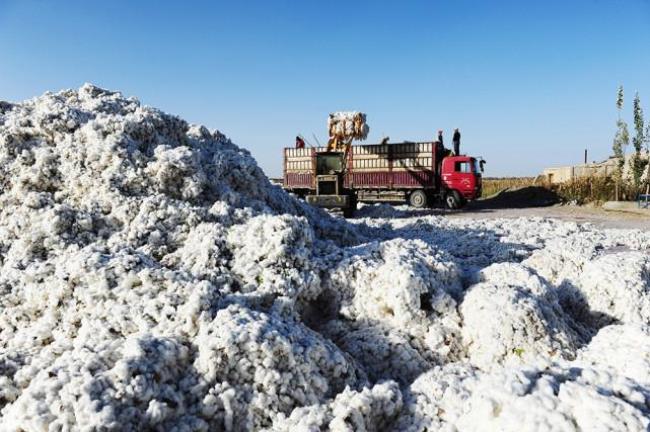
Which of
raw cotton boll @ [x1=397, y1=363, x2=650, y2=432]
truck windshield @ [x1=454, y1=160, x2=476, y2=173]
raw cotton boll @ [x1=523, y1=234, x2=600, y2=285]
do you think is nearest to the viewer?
raw cotton boll @ [x1=397, y1=363, x2=650, y2=432]

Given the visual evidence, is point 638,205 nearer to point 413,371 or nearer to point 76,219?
point 413,371

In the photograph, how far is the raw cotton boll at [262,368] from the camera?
7.94ft

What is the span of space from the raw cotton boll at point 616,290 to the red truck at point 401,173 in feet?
41.8

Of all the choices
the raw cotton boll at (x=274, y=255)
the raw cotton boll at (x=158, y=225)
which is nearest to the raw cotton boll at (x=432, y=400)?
the raw cotton boll at (x=274, y=255)

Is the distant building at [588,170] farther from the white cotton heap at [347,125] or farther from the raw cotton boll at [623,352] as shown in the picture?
the raw cotton boll at [623,352]

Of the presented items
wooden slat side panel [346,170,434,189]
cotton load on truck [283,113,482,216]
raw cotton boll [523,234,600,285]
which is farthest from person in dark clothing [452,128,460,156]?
raw cotton boll [523,234,600,285]

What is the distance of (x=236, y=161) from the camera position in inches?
216

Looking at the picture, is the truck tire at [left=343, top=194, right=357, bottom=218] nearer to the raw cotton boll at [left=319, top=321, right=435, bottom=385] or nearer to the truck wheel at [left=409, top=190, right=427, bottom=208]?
the truck wheel at [left=409, top=190, right=427, bottom=208]

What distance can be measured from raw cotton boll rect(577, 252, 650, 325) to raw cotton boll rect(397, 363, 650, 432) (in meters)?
1.76

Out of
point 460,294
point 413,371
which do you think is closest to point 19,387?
point 413,371

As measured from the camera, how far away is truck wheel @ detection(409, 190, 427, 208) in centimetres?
1819

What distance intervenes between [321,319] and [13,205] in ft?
9.79

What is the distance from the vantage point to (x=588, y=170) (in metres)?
22.3

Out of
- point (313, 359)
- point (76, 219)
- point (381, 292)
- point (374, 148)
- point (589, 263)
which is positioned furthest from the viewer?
point (374, 148)
